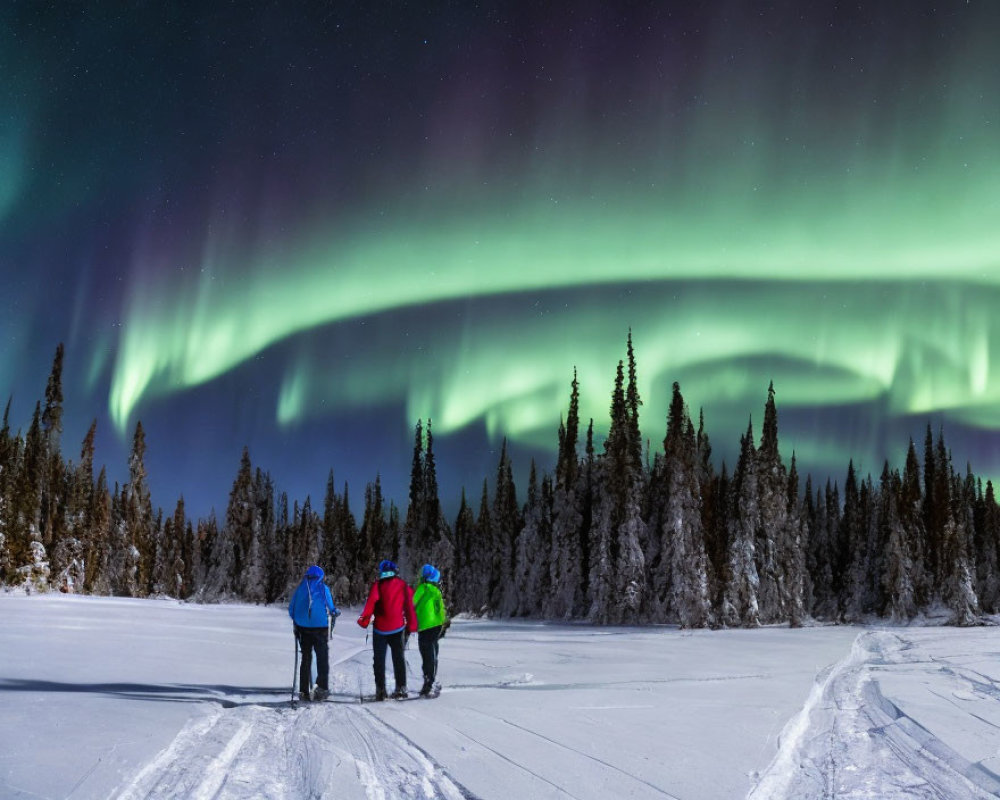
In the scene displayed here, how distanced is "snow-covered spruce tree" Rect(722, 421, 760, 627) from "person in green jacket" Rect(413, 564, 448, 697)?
126 ft

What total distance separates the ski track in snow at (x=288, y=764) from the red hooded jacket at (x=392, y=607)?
253cm

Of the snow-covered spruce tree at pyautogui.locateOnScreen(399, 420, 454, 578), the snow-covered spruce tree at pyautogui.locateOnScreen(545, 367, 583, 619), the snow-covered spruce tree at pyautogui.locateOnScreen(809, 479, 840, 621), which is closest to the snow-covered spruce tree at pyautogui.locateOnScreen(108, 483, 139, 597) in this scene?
the snow-covered spruce tree at pyautogui.locateOnScreen(399, 420, 454, 578)

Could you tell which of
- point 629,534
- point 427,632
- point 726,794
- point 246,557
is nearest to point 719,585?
point 629,534

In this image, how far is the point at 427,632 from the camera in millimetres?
12570

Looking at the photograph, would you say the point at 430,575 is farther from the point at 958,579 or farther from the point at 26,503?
the point at 958,579

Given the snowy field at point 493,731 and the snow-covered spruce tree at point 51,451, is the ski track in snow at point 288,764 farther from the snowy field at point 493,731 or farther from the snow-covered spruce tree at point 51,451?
the snow-covered spruce tree at point 51,451

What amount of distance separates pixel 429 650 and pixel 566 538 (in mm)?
47600

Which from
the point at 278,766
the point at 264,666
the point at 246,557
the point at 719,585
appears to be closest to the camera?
the point at 278,766

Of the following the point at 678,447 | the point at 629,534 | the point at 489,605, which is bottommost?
the point at 489,605

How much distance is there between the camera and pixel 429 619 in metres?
12.6

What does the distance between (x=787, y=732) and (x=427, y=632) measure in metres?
5.48

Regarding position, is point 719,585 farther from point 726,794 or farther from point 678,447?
point 726,794

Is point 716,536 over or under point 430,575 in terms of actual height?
over

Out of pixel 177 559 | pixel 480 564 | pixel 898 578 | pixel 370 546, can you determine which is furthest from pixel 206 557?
pixel 898 578
